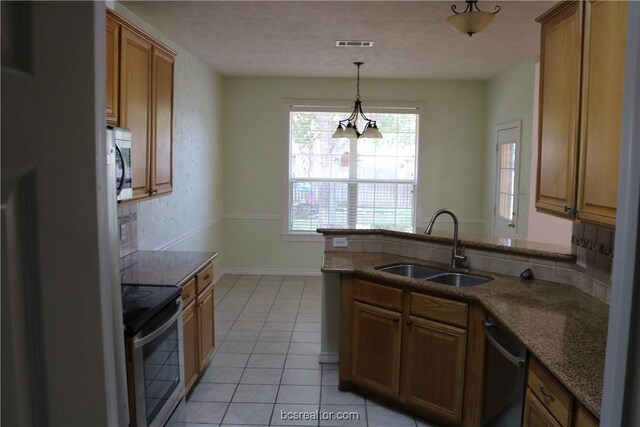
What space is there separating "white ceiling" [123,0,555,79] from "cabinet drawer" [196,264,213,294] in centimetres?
188

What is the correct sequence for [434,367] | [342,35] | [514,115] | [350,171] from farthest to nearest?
[350,171] → [514,115] → [342,35] → [434,367]

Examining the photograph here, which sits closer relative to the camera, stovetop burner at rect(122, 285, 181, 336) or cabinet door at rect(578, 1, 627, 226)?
cabinet door at rect(578, 1, 627, 226)

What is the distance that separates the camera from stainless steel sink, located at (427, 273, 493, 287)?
2.90 m

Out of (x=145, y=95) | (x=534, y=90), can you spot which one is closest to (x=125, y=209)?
(x=145, y=95)

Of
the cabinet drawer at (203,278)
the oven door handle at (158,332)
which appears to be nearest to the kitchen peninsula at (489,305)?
the cabinet drawer at (203,278)

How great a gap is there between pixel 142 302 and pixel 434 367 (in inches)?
64.4

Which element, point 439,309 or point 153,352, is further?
point 439,309

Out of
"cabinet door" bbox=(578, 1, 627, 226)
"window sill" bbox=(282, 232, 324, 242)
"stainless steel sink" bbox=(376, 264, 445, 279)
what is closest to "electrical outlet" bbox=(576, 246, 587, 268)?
"cabinet door" bbox=(578, 1, 627, 226)

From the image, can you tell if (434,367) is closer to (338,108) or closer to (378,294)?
(378,294)

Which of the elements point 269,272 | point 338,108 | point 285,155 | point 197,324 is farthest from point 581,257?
point 269,272

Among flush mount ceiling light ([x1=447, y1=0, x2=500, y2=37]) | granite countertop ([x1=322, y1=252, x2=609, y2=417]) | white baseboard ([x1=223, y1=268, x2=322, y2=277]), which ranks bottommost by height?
white baseboard ([x1=223, y1=268, x2=322, y2=277])

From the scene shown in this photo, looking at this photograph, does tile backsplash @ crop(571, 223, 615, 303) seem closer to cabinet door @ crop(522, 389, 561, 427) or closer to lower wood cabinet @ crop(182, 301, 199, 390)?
cabinet door @ crop(522, 389, 561, 427)

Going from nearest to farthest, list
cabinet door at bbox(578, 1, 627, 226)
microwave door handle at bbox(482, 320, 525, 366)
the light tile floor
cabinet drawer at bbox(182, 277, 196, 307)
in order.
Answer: cabinet door at bbox(578, 1, 627, 226), microwave door handle at bbox(482, 320, 525, 366), cabinet drawer at bbox(182, 277, 196, 307), the light tile floor

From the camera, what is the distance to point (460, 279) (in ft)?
9.82
